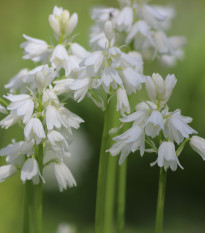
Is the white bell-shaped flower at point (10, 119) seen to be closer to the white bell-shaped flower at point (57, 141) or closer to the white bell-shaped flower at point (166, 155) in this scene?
the white bell-shaped flower at point (57, 141)

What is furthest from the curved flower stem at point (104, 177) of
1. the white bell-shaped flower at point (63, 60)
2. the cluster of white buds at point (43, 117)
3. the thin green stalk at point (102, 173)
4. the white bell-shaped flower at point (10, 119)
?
the white bell-shaped flower at point (10, 119)

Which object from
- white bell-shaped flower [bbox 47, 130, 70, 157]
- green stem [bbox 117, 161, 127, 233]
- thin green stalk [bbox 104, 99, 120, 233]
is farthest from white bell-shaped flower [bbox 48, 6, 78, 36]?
green stem [bbox 117, 161, 127, 233]

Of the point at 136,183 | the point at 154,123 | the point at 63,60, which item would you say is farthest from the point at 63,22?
the point at 136,183

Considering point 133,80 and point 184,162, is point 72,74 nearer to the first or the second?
point 133,80

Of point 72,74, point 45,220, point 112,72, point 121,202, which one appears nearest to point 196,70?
point 45,220

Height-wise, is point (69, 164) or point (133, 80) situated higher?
point (133, 80)

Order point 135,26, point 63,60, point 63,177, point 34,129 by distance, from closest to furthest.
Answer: point 34,129
point 63,177
point 63,60
point 135,26

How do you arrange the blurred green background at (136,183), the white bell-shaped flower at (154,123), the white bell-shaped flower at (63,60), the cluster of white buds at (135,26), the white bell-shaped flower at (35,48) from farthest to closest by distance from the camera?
1. the blurred green background at (136,183)
2. the cluster of white buds at (135,26)
3. the white bell-shaped flower at (35,48)
4. the white bell-shaped flower at (63,60)
5. the white bell-shaped flower at (154,123)

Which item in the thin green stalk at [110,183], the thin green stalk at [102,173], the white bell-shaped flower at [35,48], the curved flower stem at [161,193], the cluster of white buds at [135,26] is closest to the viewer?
the curved flower stem at [161,193]

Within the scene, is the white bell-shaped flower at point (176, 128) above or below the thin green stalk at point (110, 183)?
above

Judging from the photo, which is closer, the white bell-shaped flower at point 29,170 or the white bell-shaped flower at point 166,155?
the white bell-shaped flower at point 166,155

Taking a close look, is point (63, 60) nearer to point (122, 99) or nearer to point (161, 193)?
point (122, 99)
